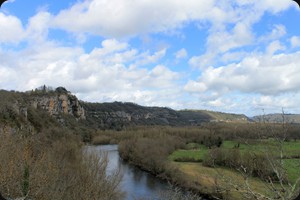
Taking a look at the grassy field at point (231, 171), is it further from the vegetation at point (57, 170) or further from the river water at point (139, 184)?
the vegetation at point (57, 170)

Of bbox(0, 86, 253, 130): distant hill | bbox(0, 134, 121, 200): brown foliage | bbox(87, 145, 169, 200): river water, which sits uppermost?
bbox(0, 86, 253, 130): distant hill

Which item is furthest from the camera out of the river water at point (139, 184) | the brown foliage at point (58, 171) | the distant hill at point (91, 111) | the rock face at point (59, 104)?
the rock face at point (59, 104)

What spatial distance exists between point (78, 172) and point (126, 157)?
1096 inches

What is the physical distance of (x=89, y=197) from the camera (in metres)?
16.8

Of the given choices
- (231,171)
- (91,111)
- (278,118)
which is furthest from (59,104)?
(278,118)

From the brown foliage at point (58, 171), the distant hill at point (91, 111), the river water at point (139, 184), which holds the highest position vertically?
the distant hill at point (91, 111)

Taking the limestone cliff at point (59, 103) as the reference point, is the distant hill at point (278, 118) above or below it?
below

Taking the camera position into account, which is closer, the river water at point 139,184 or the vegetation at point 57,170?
the vegetation at point 57,170

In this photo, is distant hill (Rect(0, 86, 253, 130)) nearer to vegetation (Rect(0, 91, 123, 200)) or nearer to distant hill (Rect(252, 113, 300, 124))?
vegetation (Rect(0, 91, 123, 200))

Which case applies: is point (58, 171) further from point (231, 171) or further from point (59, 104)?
point (59, 104)

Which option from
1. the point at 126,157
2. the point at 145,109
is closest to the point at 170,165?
the point at 126,157

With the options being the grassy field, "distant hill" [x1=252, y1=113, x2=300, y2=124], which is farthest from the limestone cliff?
"distant hill" [x1=252, y1=113, x2=300, y2=124]

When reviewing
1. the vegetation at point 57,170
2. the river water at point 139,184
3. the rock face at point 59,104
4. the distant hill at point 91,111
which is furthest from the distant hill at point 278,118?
the rock face at point 59,104

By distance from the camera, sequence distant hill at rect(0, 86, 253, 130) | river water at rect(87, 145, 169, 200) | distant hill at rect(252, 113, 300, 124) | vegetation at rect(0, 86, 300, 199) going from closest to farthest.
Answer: distant hill at rect(252, 113, 300, 124), vegetation at rect(0, 86, 300, 199), river water at rect(87, 145, 169, 200), distant hill at rect(0, 86, 253, 130)
